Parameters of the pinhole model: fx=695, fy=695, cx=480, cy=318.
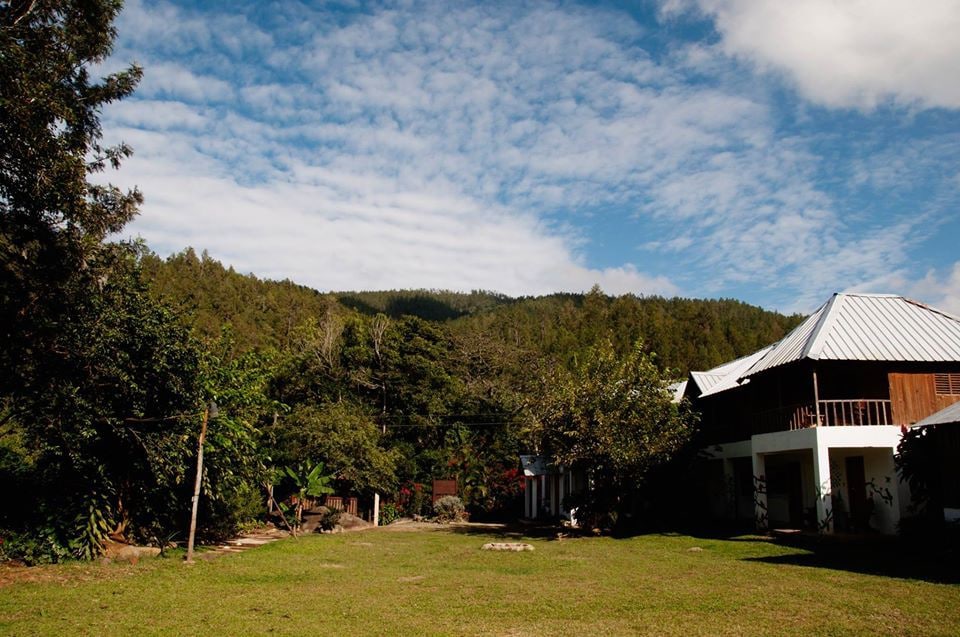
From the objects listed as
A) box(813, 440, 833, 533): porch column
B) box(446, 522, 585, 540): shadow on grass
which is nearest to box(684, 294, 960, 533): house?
box(813, 440, 833, 533): porch column

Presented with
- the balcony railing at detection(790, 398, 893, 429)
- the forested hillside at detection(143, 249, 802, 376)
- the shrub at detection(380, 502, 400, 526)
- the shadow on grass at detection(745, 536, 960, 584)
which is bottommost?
the shrub at detection(380, 502, 400, 526)

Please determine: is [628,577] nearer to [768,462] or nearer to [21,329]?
[21,329]

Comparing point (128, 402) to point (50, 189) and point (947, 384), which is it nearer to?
point (50, 189)

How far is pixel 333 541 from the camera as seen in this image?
22578 mm

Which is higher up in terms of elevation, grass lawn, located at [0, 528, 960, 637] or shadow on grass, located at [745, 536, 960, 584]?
shadow on grass, located at [745, 536, 960, 584]

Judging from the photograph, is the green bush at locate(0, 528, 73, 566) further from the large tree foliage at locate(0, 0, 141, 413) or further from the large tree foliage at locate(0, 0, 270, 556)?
the large tree foliage at locate(0, 0, 141, 413)

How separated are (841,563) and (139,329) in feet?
49.3

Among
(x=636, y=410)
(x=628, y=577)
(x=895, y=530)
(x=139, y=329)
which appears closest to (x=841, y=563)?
(x=628, y=577)

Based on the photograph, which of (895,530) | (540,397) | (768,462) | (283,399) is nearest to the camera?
(895,530)

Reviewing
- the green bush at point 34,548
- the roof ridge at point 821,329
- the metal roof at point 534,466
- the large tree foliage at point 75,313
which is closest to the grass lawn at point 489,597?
the green bush at point 34,548

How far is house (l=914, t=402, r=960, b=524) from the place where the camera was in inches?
588

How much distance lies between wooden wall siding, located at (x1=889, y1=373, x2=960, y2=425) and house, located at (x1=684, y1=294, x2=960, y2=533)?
0.09ft

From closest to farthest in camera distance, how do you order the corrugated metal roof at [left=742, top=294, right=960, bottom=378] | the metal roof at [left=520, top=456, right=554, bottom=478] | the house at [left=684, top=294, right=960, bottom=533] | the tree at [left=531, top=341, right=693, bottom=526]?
1. the house at [left=684, top=294, right=960, bottom=533]
2. the corrugated metal roof at [left=742, top=294, right=960, bottom=378]
3. the tree at [left=531, top=341, right=693, bottom=526]
4. the metal roof at [left=520, top=456, right=554, bottom=478]

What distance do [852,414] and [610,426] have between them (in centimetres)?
669
